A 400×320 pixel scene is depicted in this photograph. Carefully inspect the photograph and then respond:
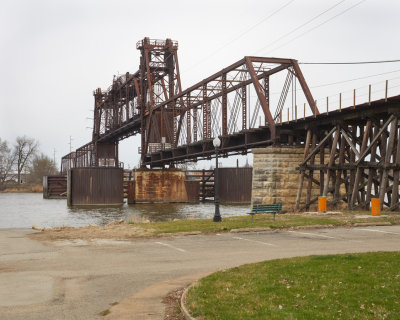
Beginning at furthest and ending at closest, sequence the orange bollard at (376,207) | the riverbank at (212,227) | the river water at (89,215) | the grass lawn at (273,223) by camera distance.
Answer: the river water at (89,215)
the orange bollard at (376,207)
the grass lawn at (273,223)
the riverbank at (212,227)

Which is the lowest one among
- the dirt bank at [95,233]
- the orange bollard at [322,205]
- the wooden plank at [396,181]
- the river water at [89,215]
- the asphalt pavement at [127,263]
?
the river water at [89,215]

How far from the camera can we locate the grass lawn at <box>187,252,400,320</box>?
718 centimetres

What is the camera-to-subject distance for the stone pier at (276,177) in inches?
1109

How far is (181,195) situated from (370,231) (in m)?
44.8

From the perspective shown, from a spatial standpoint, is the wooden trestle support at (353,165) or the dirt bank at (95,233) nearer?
the dirt bank at (95,233)

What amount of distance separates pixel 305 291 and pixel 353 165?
17818 millimetres

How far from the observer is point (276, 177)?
28453 mm

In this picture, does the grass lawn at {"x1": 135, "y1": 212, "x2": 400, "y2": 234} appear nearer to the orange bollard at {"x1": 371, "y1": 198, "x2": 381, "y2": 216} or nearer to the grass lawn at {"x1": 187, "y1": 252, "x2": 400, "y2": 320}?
the orange bollard at {"x1": 371, "y1": 198, "x2": 381, "y2": 216}

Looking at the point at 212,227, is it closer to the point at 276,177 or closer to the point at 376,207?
the point at 376,207

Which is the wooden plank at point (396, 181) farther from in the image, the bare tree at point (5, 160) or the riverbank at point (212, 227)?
the bare tree at point (5, 160)

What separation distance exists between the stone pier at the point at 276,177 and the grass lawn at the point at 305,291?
16.9 metres

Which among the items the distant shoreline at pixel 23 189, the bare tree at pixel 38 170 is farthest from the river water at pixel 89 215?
the bare tree at pixel 38 170

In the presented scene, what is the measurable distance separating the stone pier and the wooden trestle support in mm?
656

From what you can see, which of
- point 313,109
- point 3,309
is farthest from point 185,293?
point 313,109
